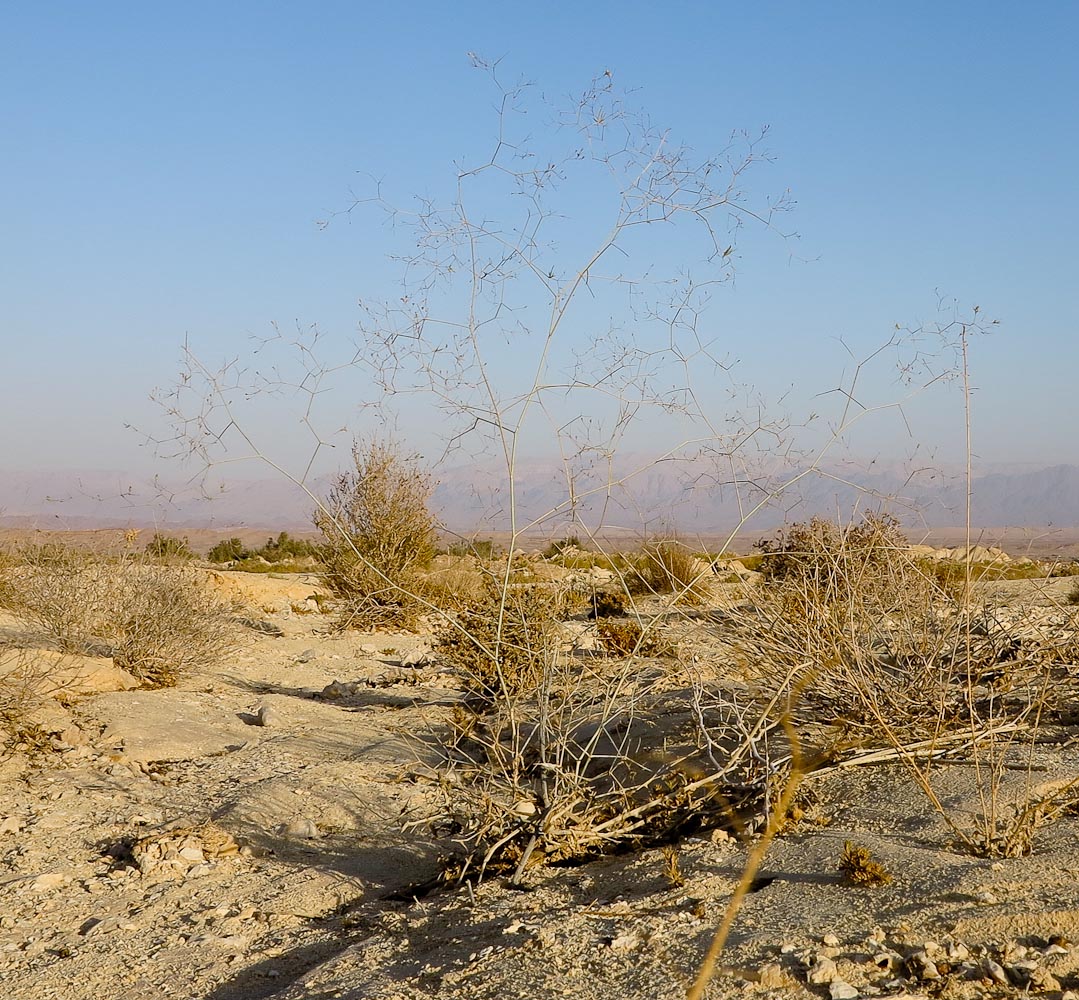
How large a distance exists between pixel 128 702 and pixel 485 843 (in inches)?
205

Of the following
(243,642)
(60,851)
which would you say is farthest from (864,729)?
(243,642)

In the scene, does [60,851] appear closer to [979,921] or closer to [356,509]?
[979,921]

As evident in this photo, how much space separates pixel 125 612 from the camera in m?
9.70

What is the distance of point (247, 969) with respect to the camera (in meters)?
3.81

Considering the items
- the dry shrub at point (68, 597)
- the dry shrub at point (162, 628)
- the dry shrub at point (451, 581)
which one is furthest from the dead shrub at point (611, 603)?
the dry shrub at point (68, 597)

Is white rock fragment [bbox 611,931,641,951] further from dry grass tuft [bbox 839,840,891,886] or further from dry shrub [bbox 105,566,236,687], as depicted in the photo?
dry shrub [bbox 105,566,236,687]

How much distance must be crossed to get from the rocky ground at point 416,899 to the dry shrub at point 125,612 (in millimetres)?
2471

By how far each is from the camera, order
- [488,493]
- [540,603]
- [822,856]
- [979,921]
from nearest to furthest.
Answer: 1. [979,921]
2. [822,856]
3. [488,493]
4. [540,603]

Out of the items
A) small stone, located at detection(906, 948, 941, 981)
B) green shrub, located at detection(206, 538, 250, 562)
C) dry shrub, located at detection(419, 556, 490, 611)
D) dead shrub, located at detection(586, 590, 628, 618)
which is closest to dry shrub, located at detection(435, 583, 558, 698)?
dry shrub, located at detection(419, 556, 490, 611)

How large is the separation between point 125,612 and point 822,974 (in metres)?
8.50

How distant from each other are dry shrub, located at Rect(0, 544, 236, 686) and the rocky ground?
247 cm

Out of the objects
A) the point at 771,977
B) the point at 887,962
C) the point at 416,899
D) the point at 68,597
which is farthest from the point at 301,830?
the point at 68,597

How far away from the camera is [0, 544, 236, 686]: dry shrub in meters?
9.67

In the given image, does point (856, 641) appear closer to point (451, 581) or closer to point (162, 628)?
point (162, 628)
